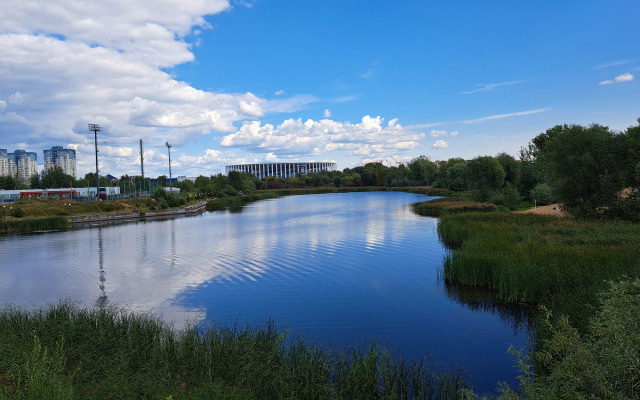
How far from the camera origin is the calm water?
1217 cm

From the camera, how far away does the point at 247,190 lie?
121 metres

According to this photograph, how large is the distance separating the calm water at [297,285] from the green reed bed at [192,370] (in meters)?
2.40

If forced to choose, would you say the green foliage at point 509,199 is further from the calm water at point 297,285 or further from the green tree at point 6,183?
the green tree at point 6,183

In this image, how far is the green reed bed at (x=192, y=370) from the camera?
291 inches

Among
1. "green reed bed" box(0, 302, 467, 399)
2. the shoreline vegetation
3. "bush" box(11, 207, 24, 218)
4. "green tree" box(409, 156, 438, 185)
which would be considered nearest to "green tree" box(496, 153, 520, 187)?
the shoreline vegetation

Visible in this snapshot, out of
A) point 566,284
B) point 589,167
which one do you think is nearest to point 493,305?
point 566,284

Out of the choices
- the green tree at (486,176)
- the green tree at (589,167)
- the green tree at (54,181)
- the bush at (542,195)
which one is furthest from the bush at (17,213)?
the bush at (542,195)

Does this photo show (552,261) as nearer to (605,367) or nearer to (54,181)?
(605,367)

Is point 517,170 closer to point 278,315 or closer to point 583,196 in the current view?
point 583,196

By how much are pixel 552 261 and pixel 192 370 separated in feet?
43.5

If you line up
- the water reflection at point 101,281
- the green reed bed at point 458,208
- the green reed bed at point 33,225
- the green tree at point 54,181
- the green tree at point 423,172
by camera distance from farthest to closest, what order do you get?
the green tree at point 423,172 → the green tree at point 54,181 → the green reed bed at point 33,225 → the green reed bed at point 458,208 → the water reflection at point 101,281

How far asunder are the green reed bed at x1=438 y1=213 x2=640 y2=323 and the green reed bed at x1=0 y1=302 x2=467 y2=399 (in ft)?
15.5

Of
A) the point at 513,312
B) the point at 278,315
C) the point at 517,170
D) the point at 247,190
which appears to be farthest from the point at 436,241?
the point at 247,190

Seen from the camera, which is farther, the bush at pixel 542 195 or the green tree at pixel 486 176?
the green tree at pixel 486 176
